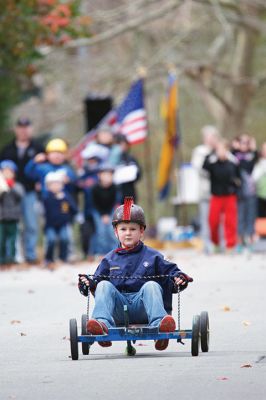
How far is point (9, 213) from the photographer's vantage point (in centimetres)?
2398

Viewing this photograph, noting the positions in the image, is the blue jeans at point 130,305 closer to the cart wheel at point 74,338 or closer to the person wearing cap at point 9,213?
the cart wheel at point 74,338

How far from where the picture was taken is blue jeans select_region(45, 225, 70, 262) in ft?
79.9

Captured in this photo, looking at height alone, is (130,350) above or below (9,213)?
below

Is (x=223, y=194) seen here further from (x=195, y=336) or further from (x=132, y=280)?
(x=195, y=336)

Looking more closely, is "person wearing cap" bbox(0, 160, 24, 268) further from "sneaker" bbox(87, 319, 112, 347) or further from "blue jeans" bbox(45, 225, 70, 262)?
"sneaker" bbox(87, 319, 112, 347)

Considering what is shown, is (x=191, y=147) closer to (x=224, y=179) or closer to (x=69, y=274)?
(x=224, y=179)

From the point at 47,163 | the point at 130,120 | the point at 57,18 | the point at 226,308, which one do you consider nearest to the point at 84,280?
the point at 226,308

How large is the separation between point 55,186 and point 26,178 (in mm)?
490

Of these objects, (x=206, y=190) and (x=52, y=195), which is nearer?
(x=52, y=195)

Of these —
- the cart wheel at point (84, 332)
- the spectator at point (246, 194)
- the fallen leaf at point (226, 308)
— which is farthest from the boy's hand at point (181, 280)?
the spectator at point (246, 194)

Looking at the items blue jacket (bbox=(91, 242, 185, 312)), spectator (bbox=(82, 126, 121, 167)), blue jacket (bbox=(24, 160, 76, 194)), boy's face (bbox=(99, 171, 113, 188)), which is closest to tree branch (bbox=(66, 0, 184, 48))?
spectator (bbox=(82, 126, 121, 167))

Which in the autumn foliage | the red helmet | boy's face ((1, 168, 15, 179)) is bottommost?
the red helmet

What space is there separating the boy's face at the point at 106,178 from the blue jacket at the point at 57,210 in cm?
79

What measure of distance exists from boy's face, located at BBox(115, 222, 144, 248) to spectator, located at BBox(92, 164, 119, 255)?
43.2ft
